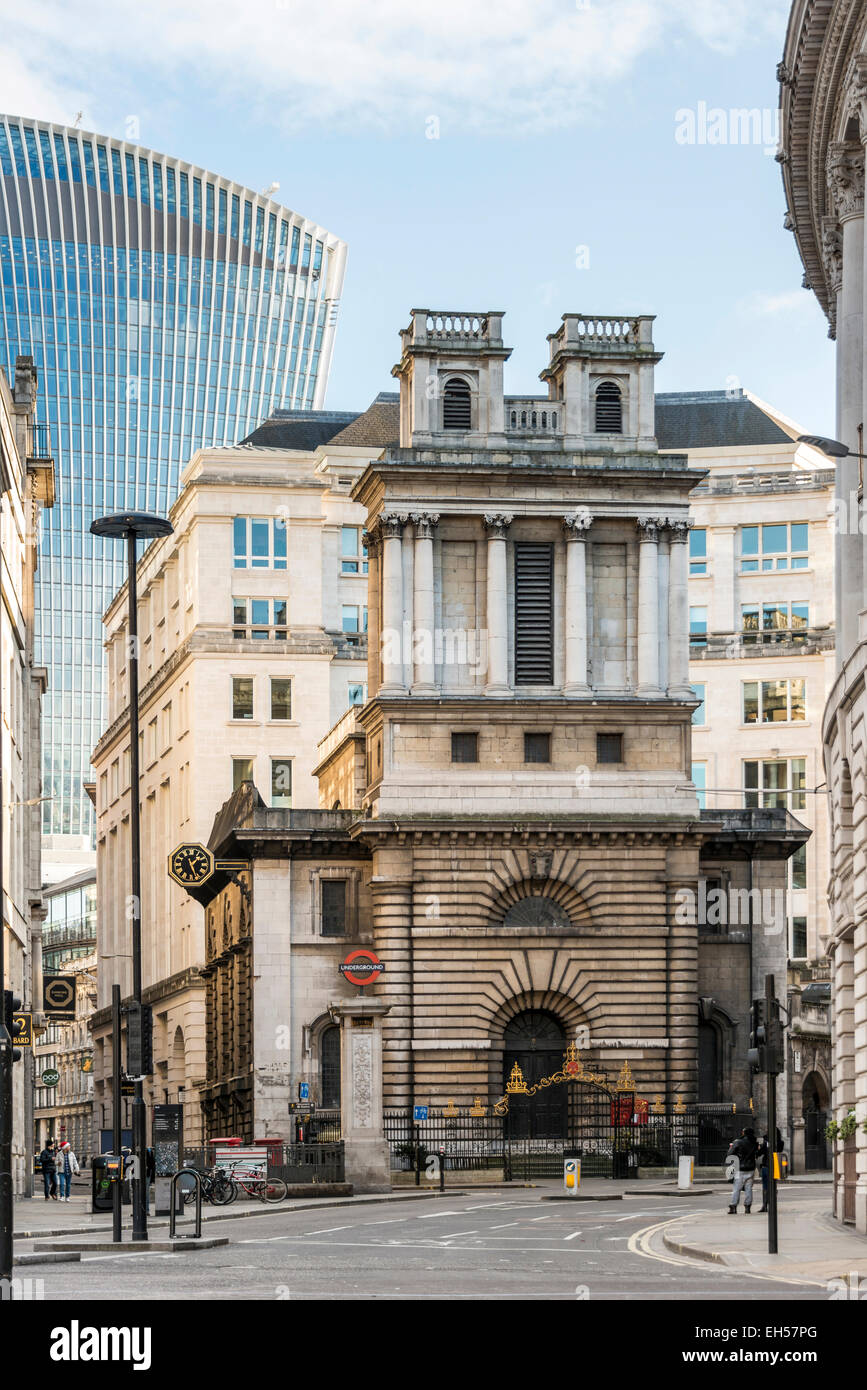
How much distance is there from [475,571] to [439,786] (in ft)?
23.3

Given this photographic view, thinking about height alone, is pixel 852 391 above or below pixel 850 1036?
above

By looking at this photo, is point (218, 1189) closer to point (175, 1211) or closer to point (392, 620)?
point (175, 1211)

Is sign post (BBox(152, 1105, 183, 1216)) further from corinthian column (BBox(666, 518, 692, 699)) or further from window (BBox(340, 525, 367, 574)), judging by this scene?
window (BBox(340, 525, 367, 574))

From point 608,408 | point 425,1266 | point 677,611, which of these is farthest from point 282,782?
point 425,1266

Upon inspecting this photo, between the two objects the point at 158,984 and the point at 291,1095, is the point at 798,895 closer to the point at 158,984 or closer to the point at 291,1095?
the point at 158,984

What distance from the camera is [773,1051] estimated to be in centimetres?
3222

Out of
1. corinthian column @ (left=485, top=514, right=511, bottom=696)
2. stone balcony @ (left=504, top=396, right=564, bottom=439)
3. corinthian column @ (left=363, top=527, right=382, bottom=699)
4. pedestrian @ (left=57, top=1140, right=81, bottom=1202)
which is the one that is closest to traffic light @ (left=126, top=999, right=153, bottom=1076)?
pedestrian @ (left=57, top=1140, right=81, bottom=1202)

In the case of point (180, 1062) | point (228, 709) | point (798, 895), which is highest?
point (228, 709)

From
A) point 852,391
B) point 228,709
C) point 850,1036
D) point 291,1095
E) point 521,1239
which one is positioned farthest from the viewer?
point 228,709

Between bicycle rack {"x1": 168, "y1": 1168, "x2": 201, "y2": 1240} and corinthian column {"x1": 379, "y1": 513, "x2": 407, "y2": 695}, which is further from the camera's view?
corinthian column {"x1": 379, "y1": 513, "x2": 407, "y2": 695}

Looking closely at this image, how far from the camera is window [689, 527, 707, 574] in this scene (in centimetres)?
10788

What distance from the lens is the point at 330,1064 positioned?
236 feet

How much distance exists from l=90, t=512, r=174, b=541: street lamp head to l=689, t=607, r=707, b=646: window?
70.0m
